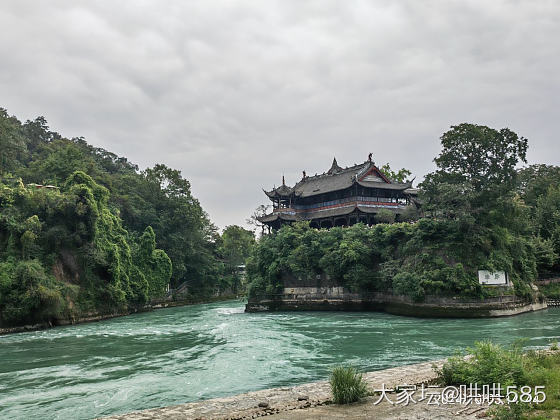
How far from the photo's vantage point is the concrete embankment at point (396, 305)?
2627 centimetres

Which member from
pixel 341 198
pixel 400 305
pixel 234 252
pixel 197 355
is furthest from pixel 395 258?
pixel 234 252

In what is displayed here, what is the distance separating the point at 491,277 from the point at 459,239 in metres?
3.20

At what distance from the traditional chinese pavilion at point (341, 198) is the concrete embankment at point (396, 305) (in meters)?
10.6

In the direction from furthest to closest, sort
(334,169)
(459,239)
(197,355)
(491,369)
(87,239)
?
(334,169)
(87,239)
(459,239)
(197,355)
(491,369)

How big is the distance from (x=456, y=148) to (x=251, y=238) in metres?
45.0

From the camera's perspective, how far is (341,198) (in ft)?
154

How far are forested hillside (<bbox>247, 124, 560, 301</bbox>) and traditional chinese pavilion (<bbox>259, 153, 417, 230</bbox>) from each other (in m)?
8.78

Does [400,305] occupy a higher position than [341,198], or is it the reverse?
[341,198]

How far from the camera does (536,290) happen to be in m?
31.3

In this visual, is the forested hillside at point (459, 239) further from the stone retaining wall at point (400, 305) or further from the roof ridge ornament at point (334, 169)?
the roof ridge ornament at point (334, 169)

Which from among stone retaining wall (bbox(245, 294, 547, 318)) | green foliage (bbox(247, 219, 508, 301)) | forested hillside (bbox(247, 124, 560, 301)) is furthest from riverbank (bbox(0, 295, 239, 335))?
forested hillside (bbox(247, 124, 560, 301))

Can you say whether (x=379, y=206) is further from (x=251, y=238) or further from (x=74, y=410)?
(x=74, y=410)

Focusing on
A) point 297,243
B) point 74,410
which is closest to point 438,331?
point 74,410

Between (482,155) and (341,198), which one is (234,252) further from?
(482,155)
